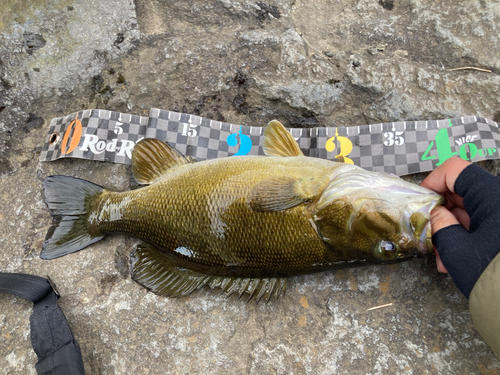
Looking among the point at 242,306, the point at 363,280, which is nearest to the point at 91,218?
the point at 242,306

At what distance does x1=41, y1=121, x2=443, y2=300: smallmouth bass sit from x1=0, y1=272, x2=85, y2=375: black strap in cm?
25

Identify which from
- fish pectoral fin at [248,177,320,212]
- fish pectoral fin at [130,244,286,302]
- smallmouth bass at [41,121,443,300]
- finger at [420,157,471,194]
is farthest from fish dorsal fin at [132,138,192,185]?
finger at [420,157,471,194]

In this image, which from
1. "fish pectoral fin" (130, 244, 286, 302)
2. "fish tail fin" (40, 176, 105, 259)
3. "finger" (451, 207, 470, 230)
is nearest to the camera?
"finger" (451, 207, 470, 230)

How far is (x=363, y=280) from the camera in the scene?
2701mm

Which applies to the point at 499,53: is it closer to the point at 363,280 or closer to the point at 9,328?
the point at 363,280

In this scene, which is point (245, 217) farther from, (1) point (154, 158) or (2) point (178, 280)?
Result: (1) point (154, 158)

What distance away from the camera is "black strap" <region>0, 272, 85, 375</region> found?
2.55 metres

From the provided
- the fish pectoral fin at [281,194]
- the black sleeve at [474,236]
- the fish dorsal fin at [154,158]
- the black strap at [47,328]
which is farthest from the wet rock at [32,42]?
the black sleeve at [474,236]

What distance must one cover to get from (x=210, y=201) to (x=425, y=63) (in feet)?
7.25

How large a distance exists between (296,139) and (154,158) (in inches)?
47.2

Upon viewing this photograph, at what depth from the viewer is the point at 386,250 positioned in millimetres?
2270

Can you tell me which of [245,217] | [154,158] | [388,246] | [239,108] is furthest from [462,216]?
[154,158]

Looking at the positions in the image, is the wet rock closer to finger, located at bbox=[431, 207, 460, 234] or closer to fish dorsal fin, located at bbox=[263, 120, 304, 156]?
fish dorsal fin, located at bbox=[263, 120, 304, 156]

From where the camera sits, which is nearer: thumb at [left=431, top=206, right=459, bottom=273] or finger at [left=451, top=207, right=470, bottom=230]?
thumb at [left=431, top=206, right=459, bottom=273]
